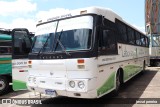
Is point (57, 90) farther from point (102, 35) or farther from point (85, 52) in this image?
point (102, 35)

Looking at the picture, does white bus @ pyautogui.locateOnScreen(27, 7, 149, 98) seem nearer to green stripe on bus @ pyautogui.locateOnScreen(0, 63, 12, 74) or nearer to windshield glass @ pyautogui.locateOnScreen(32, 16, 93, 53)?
windshield glass @ pyautogui.locateOnScreen(32, 16, 93, 53)

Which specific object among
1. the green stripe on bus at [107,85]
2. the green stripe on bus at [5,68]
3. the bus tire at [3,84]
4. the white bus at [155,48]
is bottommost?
the bus tire at [3,84]

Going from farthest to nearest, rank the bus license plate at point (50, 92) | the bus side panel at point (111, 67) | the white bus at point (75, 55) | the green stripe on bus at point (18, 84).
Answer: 1. the green stripe on bus at point (18, 84)
2. the bus side panel at point (111, 67)
3. the bus license plate at point (50, 92)
4. the white bus at point (75, 55)

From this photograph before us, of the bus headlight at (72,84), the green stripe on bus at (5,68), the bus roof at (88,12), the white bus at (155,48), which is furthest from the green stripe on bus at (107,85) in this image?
the white bus at (155,48)

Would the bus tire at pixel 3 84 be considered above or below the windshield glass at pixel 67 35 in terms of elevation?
below

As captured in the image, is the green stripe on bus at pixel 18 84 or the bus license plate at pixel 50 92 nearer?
the bus license plate at pixel 50 92

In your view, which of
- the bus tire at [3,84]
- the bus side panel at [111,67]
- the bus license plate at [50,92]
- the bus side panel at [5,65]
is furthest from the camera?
Result: the bus tire at [3,84]

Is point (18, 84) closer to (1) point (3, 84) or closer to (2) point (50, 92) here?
(1) point (3, 84)

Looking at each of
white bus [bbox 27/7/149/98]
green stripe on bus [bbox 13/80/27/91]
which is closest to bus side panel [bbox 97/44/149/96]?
white bus [bbox 27/7/149/98]

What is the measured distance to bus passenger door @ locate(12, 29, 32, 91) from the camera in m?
8.27

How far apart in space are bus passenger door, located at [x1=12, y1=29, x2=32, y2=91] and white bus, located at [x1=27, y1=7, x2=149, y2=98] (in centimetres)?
99

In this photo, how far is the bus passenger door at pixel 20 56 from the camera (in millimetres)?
8273

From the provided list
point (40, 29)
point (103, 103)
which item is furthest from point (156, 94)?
point (40, 29)

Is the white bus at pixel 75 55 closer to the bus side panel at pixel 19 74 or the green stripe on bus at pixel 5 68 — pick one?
the bus side panel at pixel 19 74
